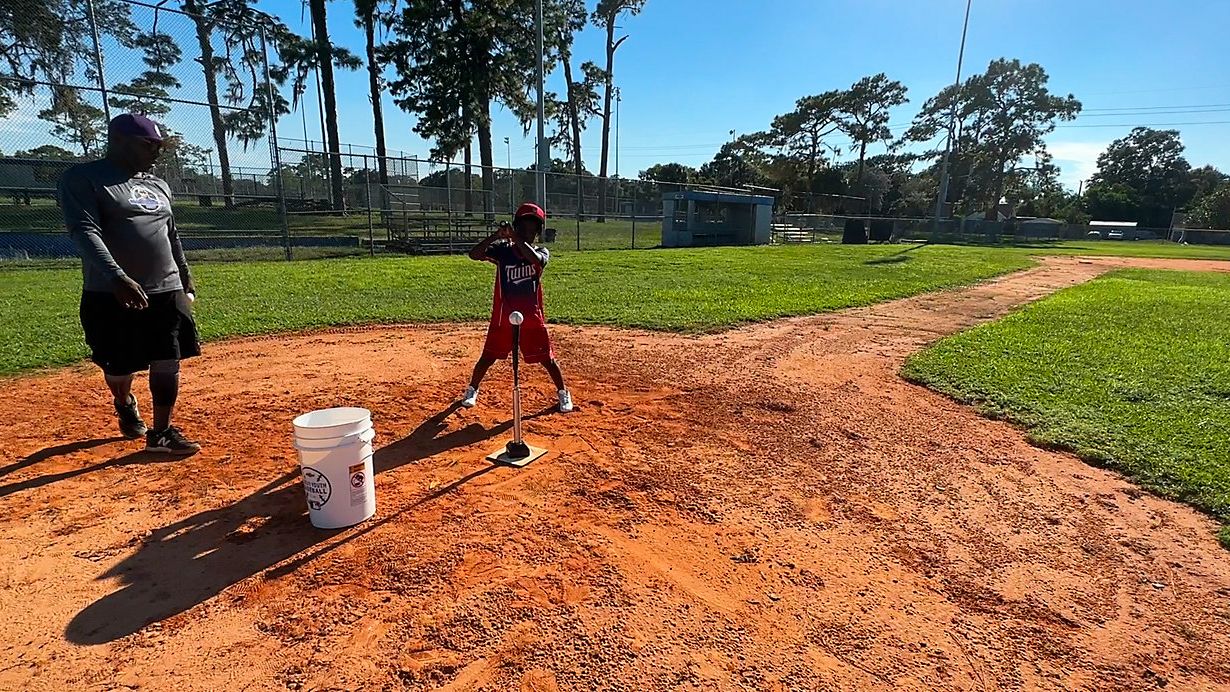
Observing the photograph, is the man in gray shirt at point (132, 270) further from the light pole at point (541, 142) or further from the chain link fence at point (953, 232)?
the chain link fence at point (953, 232)

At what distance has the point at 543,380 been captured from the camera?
214 inches

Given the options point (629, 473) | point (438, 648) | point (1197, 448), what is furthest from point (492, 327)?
point (1197, 448)

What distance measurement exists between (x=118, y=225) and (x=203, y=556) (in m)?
1.92

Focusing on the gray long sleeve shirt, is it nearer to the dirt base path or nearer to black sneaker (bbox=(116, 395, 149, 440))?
black sneaker (bbox=(116, 395, 149, 440))

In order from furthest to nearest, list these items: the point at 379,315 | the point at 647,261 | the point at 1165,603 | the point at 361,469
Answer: the point at 647,261
the point at 379,315
the point at 361,469
the point at 1165,603

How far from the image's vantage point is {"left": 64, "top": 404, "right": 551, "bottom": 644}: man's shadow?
2238mm

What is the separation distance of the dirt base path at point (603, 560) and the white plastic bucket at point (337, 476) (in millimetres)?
96

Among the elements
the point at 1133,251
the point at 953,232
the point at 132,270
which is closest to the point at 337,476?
the point at 132,270

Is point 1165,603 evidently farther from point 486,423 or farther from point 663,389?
point 486,423

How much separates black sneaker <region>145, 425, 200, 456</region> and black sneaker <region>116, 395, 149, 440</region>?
0.21 metres

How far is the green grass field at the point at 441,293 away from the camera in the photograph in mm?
7203

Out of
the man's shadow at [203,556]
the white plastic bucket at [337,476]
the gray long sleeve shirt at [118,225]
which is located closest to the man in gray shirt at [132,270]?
the gray long sleeve shirt at [118,225]

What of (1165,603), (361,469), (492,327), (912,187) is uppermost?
(912,187)

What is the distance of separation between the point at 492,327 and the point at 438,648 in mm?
2658
